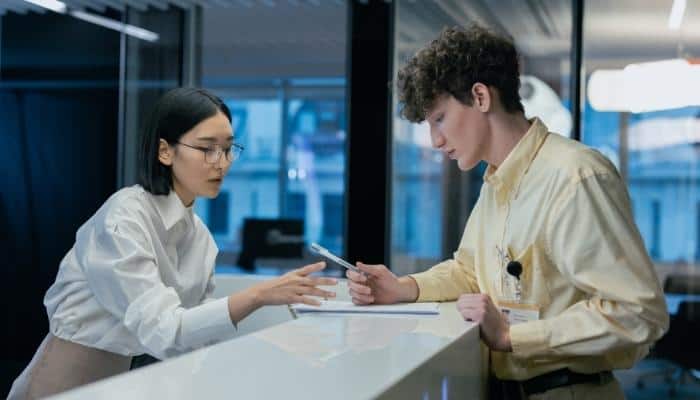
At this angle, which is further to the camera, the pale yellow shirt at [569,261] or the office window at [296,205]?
the office window at [296,205]

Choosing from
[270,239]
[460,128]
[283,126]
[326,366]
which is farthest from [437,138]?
[283,126]

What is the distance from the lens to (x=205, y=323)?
91.7 inches

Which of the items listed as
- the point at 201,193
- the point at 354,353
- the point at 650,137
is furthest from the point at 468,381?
the point at 650,137

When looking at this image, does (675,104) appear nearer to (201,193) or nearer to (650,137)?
(650,137)

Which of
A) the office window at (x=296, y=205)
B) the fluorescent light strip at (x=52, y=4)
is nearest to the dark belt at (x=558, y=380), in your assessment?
the fluorescent light strip at (x=52, y=4)

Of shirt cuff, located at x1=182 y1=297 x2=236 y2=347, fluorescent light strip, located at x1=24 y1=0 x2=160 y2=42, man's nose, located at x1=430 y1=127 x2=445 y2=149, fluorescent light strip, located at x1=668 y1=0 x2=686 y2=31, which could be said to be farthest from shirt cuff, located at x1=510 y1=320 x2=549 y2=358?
fluorescent light strip, located at x1=24 y1=0 x2=160 y2=42

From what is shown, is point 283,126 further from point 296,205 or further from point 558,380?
point 558,380

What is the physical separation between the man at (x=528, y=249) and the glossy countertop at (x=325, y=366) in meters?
0.18

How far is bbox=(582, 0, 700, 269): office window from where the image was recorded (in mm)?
6289

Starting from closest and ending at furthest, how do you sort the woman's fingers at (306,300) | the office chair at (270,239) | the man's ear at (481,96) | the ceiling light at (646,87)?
1. the woman's fingers at (306,300)
2. the man's ear at (481,96)
3. the ceiling light at (646,87)
4. the office chair at (270,239)

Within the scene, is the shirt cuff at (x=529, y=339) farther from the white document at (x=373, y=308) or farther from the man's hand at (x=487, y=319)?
the white document at (x=373, y=308)

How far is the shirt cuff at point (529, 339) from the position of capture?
208cm

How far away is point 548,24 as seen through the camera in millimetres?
6605

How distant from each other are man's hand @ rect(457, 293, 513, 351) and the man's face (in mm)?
451
